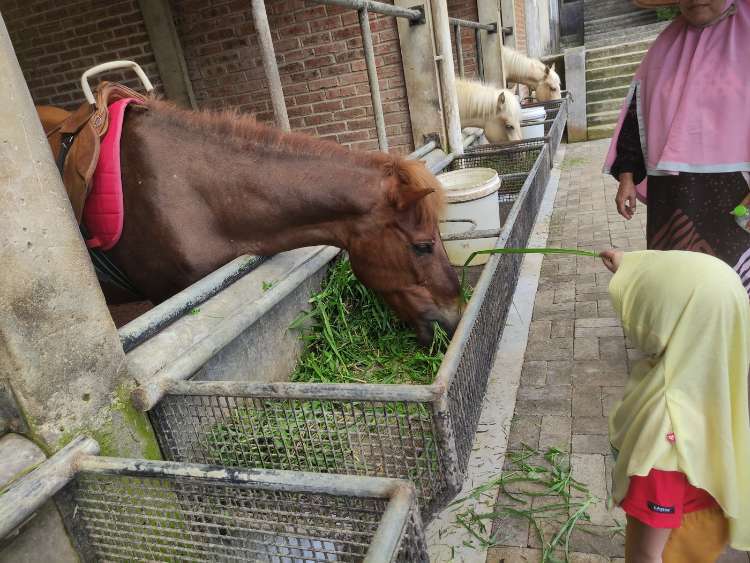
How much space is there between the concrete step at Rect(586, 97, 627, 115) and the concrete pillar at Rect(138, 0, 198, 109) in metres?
7.63

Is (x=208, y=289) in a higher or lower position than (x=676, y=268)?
lower

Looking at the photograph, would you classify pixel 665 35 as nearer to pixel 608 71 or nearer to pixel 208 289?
pixel 208 289

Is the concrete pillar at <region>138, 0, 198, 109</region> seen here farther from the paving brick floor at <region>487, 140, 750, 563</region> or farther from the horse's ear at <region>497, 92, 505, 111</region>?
the paving brick floor at <region>487, 140, 750, 563</region>

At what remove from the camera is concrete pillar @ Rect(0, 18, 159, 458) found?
1.29m

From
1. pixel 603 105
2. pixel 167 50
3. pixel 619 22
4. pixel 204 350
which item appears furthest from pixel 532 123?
pixel 619 22

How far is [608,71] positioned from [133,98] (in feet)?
34.4

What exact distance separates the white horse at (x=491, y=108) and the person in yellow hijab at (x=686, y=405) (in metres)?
5.79

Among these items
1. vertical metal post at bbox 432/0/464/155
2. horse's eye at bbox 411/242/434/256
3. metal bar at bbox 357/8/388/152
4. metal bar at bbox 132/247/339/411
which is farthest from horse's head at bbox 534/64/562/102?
metal bar at bbox 132/247/339/411

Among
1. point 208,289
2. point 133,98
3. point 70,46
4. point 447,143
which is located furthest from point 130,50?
point 208,289

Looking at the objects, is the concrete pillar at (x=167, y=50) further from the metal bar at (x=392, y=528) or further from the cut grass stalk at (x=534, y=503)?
the metal bar at (x=392, y=528)

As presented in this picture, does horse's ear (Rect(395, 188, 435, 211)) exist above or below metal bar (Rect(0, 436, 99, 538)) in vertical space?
above

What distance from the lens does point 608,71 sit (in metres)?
10.6

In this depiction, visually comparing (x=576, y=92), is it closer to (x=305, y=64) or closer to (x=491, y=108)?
(x=491, y=108)

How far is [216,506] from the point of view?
1197 millimetres
